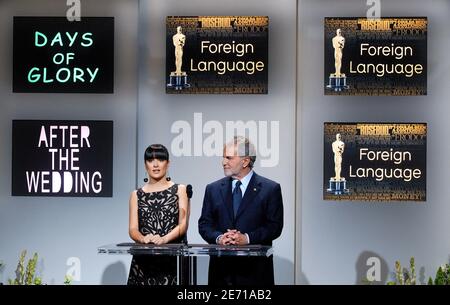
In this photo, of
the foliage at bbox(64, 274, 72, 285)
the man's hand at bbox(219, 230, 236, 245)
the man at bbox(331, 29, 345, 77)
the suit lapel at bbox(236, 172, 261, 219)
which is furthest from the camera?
the foliage at bbox(64, 274, 72, 285)

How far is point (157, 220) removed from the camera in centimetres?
580

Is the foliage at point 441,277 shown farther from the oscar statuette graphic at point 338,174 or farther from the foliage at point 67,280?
the foliage at point 67,280

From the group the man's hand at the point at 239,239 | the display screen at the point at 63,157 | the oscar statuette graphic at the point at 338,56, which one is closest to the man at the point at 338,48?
the oscar statuette graphic at the point at 338,56

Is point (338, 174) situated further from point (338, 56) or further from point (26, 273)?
point (26, 273)

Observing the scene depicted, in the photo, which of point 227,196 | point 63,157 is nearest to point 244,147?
point 227,196

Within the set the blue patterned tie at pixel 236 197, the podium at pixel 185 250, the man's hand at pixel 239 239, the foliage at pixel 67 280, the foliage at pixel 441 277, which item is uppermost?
the blue patterned tie at pixel 236 197

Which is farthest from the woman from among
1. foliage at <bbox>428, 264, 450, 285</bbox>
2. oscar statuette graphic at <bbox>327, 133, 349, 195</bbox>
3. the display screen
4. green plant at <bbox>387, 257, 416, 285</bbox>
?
foliage at <bbox>428, 264, 450, 285</bbox>

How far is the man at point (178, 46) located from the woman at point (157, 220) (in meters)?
1.05

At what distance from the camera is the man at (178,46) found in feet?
22.4

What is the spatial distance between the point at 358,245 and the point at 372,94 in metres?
1.17

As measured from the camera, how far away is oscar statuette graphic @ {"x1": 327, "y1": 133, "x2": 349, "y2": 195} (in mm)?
6785

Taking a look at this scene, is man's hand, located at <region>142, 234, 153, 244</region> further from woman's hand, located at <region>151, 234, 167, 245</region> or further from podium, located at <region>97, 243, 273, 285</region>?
podium, located at <region>97, 243, 273, 285</region>
